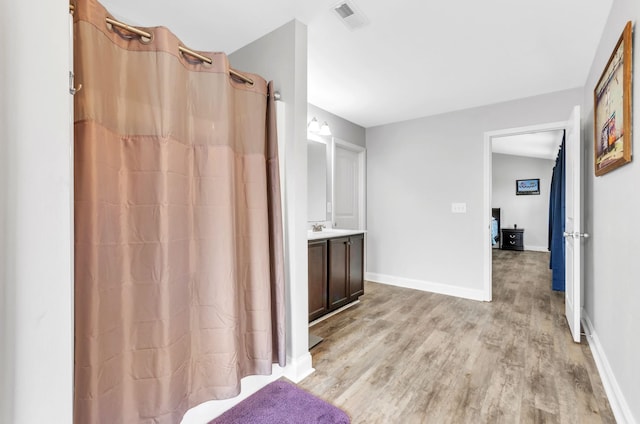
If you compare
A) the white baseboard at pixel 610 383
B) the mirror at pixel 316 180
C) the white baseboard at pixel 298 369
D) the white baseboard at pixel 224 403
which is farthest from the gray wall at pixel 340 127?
the white baseboard at pixel 610 383

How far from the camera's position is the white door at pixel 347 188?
3939 millimetres

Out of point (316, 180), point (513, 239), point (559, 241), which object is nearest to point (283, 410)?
point (316, 180)

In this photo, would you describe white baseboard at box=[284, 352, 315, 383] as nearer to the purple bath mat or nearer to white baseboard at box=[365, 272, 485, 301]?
the purple bath mat

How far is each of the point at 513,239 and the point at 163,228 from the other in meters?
7.98

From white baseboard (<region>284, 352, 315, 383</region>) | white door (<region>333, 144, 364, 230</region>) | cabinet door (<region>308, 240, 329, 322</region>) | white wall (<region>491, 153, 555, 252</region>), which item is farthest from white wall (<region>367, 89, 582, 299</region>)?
white wall (<region>491, 153, 555, 252</region>)

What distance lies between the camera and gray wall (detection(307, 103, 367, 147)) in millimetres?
3490

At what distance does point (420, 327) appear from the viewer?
266 cm

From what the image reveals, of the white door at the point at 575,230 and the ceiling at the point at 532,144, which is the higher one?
the ceiling at the point at 532,144

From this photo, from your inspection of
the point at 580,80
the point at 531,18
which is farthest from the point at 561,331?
the point at 531,18

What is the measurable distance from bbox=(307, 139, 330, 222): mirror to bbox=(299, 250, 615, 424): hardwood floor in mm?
1194

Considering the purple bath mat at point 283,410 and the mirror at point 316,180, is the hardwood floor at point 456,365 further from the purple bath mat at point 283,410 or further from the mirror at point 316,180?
the mirror at point 316,180

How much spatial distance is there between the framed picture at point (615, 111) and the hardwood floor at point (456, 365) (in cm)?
137

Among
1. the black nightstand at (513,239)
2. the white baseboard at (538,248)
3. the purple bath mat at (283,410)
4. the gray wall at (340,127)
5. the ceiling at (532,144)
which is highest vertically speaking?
the ceiling at (532,144)

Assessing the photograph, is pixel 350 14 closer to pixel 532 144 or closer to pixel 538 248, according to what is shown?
pixel 532 144
